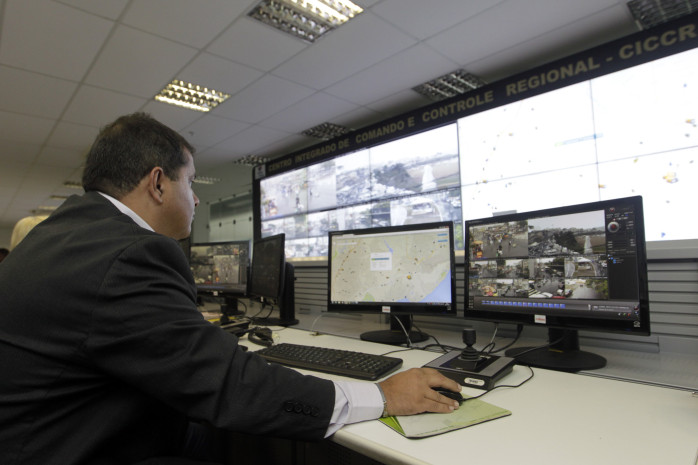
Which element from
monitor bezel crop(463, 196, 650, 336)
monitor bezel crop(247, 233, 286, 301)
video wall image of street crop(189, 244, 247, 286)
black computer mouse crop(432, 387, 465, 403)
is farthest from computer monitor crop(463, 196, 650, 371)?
video wall image of street crop(189, 244, 247, 286)

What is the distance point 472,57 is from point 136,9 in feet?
8.05

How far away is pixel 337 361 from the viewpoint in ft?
3.53

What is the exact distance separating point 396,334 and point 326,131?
369cm

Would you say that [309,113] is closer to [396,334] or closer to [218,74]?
[218,74]

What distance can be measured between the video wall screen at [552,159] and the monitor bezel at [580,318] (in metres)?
2.07

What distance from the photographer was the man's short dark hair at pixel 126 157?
0.89 metres

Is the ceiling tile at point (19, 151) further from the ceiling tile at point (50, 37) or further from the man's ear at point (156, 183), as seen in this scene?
the man's ear at point (156, 183)

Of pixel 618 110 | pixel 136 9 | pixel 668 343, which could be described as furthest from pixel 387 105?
pixel 668 343

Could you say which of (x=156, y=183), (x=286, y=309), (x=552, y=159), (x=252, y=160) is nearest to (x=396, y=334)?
(x=286, y=309)

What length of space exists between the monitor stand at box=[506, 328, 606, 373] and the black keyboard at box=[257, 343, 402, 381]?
0.36 meters

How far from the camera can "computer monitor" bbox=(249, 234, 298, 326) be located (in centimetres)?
191

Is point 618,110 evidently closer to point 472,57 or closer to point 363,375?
point 472,57

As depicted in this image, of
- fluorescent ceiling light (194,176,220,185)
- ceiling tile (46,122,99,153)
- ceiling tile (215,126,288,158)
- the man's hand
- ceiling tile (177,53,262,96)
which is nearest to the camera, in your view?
the man's hand

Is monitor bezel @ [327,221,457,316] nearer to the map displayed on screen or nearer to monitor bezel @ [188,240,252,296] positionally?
the map displayed on screen
